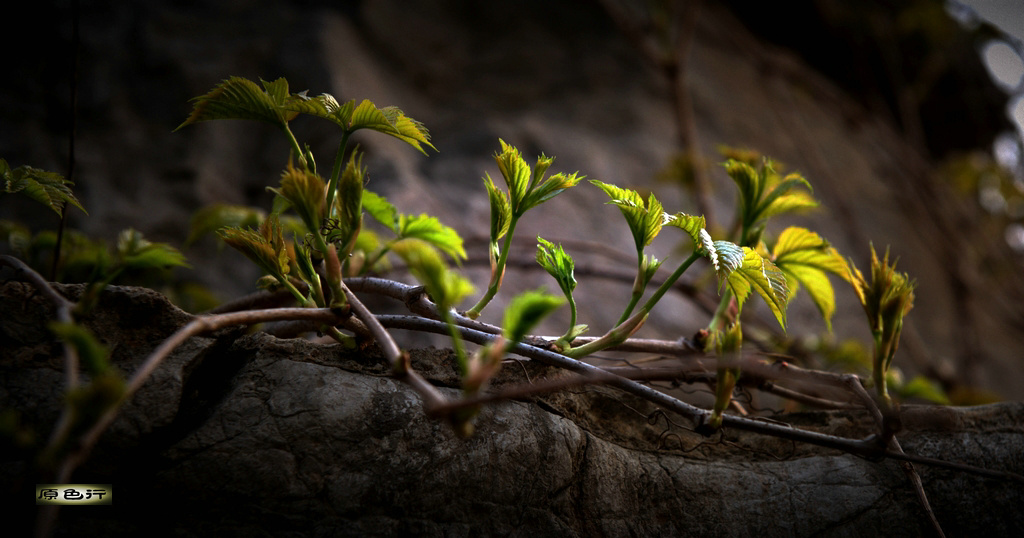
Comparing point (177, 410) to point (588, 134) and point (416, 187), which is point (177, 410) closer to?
point (416, 187)

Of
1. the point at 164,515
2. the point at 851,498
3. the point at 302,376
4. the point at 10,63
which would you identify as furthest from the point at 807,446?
the point at 10,63

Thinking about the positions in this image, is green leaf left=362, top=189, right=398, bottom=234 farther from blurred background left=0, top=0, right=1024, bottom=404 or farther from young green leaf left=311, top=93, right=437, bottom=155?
blurred background left=0, top=0, right=1024, bottom=404

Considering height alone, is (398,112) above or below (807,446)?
above

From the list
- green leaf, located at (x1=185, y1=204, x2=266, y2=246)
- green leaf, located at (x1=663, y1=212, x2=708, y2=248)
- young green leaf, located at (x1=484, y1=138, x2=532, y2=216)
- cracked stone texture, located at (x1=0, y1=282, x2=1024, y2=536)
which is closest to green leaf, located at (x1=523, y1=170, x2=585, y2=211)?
young green leaf, located at (x1=484, y1=138, x2=532, y2=216)

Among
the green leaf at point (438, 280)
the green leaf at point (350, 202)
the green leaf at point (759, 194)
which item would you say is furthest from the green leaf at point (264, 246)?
the green leaf at point (759, 194)

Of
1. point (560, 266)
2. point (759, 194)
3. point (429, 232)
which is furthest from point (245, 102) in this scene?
point (759, 194)

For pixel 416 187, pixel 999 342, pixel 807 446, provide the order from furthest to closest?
pixel 999 342 → pixel 416 187 → pixel 807 446

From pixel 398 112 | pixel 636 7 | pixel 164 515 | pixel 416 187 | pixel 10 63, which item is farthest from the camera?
pixel 636 7
